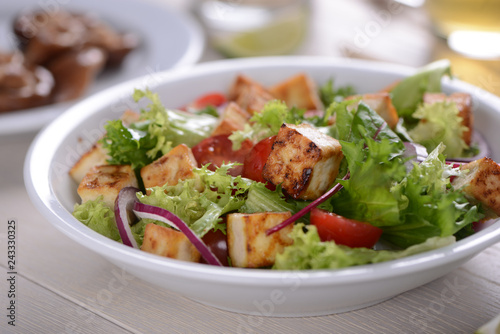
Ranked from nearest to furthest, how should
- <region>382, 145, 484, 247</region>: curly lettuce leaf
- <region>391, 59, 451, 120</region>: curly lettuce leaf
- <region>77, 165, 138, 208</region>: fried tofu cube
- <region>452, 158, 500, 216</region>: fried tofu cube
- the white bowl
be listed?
1. the white bowl
2. <region>382, 145, 484, 247</region>: curly lettuce leaf
3. <region>452, 158, 500, 216</region>: fried tofu cube
4. <region>77, 165, 138, 208</region>: fried tofu cube
5. <region>391, 59, 451, 120</region>: curly lettuce leaf

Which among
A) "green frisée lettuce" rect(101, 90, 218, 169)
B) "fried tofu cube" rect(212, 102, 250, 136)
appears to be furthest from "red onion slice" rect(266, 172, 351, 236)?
"green frisée lettuce" rect(101, 90, 218, 169)

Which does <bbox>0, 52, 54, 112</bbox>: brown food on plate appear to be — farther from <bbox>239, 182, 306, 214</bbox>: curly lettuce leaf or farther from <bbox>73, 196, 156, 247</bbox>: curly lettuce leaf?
<bbox>239, 182, 306, 214</bbox>: curly lettuce leaf

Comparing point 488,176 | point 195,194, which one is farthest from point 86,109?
point 488,176

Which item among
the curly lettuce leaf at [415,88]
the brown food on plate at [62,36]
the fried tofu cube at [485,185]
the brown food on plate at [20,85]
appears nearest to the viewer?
the fried tofu cube at [485,185]

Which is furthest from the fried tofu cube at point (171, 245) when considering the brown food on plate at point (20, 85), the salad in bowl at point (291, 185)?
the brown food on plate at point (20, 85)

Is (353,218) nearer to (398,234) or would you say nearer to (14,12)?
(398,234)

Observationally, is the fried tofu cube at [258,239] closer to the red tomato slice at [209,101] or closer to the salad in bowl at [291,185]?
the salad in bowl at [291,185]
